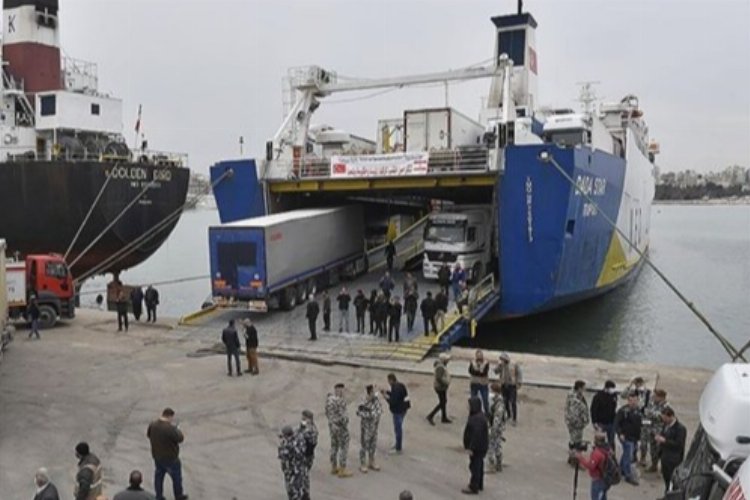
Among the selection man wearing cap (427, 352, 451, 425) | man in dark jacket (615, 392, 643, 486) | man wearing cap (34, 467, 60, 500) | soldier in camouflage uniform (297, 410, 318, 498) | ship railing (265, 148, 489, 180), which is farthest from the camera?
ship railing (265, 148, 489, 180)

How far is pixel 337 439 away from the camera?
10.4m

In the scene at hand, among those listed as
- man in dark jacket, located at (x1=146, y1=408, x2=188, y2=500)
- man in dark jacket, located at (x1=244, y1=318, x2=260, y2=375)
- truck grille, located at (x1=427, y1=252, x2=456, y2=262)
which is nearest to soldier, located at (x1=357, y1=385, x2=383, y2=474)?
man in dark jacket, located at (x1=146, y1=408, x2=188, y2=500)

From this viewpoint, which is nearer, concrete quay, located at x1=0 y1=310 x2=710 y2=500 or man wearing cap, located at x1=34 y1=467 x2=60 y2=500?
man wearing cap, located at x1=34 y1=467 x2=60 y2=500

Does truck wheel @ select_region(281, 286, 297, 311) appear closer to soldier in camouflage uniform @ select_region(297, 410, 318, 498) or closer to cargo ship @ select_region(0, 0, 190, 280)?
cargo ship @ select_region(0, 0, 190, 280)

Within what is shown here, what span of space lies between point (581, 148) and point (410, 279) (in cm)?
772

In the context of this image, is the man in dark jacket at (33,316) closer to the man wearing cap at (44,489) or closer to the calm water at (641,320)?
the calm water at (641,320)

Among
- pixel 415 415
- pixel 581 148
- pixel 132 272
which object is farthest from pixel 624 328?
pixel 132 272

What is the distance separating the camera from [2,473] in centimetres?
1059

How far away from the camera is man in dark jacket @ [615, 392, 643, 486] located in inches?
390

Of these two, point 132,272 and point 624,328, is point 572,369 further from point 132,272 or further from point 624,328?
point 132,272

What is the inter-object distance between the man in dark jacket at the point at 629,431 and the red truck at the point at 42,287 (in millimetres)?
19193

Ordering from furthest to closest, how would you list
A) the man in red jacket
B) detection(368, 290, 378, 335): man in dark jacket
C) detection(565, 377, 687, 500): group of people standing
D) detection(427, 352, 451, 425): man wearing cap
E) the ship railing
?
1. the ship railing
2. detection(368, 290, 378, 335): man in dark jacket
3. detection(427, 352, 451, 425): man wearing cap
4. detection(565, 377, 687, 500): group of people standing
5. the man in red jacket

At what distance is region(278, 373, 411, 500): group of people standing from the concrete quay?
0.28 m

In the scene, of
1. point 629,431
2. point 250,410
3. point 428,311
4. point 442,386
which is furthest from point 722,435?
point 428,311
